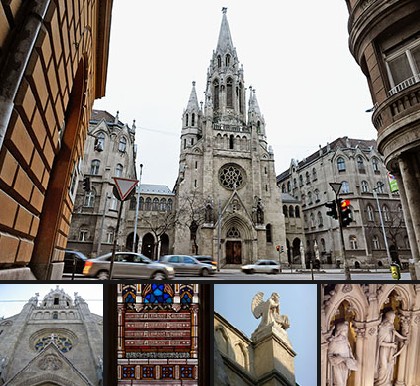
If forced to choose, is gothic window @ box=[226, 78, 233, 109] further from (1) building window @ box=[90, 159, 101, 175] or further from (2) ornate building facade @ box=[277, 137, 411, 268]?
(1) building window @ box=[90, 159, 101, 175]

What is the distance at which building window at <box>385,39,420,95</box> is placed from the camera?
24.0ft

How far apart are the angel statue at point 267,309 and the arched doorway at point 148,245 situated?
34790mm

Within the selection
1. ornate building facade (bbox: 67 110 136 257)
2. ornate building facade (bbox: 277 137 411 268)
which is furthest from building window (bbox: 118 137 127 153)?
ornate building facade (bbox: 277 137 411 268)

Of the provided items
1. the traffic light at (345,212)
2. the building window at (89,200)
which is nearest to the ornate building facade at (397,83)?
the traffic light at (345,212)

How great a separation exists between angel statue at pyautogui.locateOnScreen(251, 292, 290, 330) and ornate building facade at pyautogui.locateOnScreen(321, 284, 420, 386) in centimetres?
49

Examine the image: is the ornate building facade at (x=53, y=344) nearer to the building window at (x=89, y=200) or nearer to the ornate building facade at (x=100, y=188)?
the ornate building facade at (x=100, y=188)

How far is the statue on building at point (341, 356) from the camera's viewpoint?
2.67 metres

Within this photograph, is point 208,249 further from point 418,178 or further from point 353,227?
point 418,178

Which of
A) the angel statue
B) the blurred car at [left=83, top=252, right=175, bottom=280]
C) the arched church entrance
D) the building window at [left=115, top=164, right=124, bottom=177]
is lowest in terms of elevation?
the angel statue

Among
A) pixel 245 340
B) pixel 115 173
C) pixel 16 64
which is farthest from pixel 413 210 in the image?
pixel 115 173

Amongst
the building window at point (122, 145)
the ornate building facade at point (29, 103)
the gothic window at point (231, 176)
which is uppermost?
the building window at point (122, 145)

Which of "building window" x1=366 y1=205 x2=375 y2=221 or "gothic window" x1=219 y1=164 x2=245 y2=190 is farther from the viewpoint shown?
"gothic window" x1=219 y1=164 x2=245 y2=190

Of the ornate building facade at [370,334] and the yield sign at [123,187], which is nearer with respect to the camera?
the ornate building facade at [370,334]

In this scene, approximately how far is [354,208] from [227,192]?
18.4 metres
